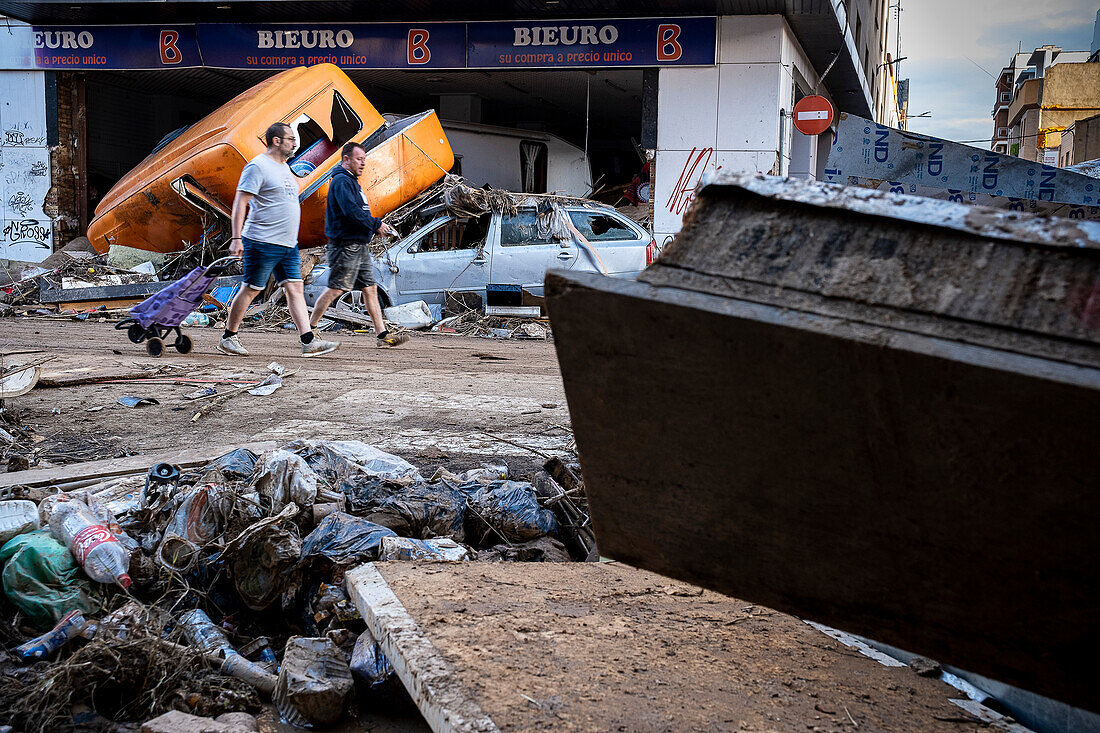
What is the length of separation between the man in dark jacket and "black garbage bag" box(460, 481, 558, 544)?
4.99 m

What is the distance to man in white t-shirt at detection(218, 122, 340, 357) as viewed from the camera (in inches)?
270

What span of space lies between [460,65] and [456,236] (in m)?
4.76

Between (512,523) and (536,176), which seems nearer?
(512,523)

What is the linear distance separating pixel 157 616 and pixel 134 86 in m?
18.9

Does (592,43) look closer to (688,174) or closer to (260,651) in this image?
(688,174)

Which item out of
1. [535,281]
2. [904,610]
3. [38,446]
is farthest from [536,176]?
Result: [904,610]

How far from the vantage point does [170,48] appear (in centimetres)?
1523

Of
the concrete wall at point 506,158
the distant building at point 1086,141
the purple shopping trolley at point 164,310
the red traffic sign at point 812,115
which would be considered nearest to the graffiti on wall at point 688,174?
the red traffic sign at point 812,115

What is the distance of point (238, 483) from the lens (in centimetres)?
316

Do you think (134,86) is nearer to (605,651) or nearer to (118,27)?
(118,27)

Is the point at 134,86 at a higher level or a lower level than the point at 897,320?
higher

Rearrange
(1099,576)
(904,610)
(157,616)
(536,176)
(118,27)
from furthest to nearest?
(536,176) < (118,27) < (157,616) < (904,610) < (1099,576)

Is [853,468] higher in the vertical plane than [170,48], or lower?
lower

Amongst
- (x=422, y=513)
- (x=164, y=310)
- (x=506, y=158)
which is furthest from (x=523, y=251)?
(x=422, y=513)
